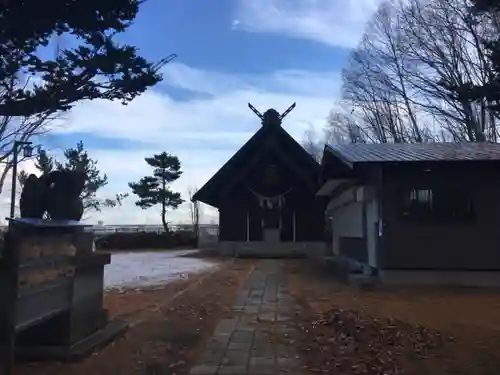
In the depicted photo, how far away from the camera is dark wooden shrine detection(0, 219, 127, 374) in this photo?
171 inches

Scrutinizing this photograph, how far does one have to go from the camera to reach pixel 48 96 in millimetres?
4734

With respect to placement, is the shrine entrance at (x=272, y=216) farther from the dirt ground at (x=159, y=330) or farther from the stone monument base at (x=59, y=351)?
the stone monument base at (x=59, y=351)

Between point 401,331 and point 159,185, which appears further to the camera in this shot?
point 159,185

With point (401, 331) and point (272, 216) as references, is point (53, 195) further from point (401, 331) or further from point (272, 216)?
point (272, 216)

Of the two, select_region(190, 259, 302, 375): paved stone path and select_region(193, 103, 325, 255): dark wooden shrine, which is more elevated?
select_region(193, 103, 325, 255): dark wooden shrine

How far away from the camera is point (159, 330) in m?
7.15

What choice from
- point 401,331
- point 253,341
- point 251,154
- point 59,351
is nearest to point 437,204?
point 401,331

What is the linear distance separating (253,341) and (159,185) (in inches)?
1429

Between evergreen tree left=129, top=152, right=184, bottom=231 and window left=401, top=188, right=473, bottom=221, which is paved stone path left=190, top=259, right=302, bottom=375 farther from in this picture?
evergreen tree left=129, top=152, right=184, bottom=231

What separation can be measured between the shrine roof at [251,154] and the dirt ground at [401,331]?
1452 cm

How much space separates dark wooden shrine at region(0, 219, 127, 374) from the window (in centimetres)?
721

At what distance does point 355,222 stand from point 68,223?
464 inches

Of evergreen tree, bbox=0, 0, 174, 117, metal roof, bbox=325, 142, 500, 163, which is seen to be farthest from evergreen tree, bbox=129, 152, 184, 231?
evergreen tree, bbox=0, 0, 174, 117

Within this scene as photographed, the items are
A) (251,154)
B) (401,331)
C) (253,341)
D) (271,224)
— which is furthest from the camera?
(251,154)
